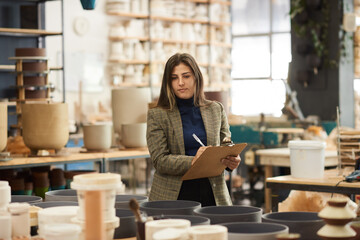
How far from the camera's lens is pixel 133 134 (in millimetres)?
4926

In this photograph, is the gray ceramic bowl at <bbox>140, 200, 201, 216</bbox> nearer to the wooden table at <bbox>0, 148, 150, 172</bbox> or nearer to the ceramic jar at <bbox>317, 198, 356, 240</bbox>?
the ceramic jar at <bbox>317, 198, 356, 240</bbox>

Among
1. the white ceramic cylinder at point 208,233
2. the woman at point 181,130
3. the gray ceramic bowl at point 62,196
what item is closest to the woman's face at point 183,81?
the woman at point 181,130

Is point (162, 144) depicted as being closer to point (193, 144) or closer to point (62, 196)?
point (193, 144)

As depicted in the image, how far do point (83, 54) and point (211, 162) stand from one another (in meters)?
6.96

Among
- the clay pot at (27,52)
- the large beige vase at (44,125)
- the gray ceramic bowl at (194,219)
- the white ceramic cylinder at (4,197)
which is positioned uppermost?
the clay pot at (27,52)

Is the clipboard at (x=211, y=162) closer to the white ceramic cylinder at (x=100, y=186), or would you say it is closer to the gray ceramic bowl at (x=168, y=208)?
the gray ceramic bowl at (x=168, y=208)

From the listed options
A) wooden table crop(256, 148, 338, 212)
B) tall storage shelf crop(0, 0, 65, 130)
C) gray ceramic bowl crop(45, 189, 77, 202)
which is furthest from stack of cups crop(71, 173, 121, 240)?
tall storage shelf crop(0, 0, 65, 130)

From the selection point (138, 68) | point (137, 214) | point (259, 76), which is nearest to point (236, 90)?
point (259, 76)

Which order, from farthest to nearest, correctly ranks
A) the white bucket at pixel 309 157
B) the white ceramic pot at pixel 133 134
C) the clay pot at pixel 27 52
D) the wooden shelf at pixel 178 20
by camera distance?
the wooden shelf at pixel 178 20, the clay pot at pixel 27 52, the white ceramic pot at pixel 133 134, the white bucket at pixel 309 157

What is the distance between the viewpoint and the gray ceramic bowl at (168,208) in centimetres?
219

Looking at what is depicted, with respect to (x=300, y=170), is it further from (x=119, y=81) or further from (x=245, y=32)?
(x=245, y=32)

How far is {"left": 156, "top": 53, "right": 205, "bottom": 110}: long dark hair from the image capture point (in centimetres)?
336

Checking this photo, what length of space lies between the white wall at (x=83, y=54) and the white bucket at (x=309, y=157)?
19.1 feet

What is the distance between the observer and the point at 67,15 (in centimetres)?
947
